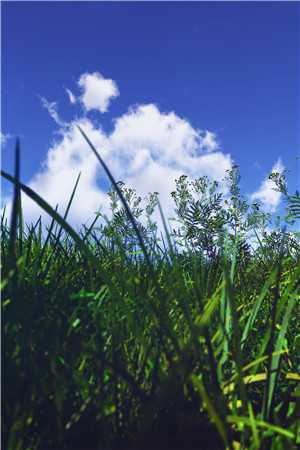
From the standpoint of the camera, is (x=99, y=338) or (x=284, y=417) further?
(x=284, y=417)

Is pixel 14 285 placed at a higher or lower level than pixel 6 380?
higher

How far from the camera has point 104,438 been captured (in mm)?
926

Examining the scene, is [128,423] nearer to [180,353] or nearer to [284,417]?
[180,353]

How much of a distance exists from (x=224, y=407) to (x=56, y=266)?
1044 mm

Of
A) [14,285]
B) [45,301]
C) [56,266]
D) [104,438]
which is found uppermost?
[56,266]

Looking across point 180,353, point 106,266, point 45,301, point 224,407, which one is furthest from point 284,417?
point 106,266

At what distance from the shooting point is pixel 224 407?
1.04m

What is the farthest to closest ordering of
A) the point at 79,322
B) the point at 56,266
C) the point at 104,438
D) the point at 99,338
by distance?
the point at 56,266, the point at 79,322, the point at 99,338, the point at 104,438

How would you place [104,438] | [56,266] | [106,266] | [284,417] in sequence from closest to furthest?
1. [104,438]
2. [284,417]
3. [56,266]
4. [106,266]

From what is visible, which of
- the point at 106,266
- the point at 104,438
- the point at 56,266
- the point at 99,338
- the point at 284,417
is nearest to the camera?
the point at 104,438

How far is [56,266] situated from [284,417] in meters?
0.99

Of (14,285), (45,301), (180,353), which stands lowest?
(180,353)

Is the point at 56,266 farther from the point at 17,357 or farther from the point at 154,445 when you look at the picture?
the point at 154,445

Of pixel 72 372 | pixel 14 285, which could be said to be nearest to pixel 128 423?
pixel 72 372
